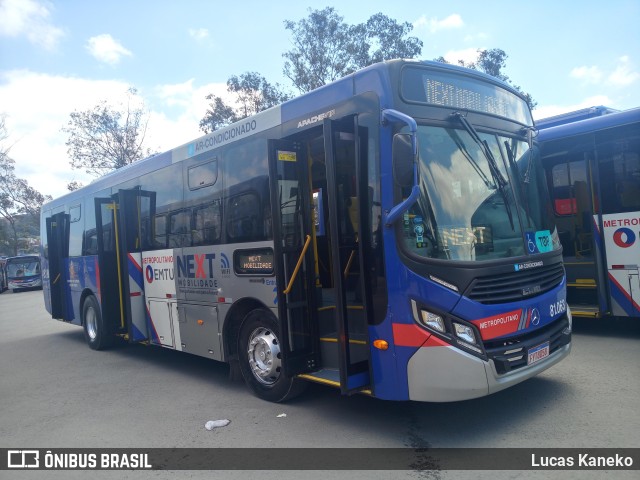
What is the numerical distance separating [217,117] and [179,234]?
21107 millimetres

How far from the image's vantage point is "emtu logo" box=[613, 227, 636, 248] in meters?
7.11

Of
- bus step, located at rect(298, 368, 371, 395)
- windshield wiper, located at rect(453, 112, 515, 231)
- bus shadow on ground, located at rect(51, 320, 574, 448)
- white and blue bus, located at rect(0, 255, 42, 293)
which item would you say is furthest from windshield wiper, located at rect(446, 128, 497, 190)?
white and blue bus, located at rect(0, 255, 42, 293)

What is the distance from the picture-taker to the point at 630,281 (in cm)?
710

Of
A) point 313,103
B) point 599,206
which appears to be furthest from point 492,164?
point 599,206

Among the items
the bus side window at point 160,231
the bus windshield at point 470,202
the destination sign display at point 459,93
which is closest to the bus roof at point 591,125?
the destination sign display at point 459,93

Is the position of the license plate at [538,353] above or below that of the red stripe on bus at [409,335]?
below

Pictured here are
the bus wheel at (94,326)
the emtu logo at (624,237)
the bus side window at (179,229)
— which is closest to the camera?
the bus side window at (179,229)

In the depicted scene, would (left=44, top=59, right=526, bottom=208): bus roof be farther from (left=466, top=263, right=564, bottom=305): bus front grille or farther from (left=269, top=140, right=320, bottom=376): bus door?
(left=466, top=263, right=564, bottom=305): bus front grille

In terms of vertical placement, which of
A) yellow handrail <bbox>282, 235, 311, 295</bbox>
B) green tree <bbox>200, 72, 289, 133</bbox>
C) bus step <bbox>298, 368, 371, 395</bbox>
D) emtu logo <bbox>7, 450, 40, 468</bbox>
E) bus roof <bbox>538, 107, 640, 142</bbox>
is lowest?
emtu logo <bbox>7, 450, 40, 468</bbox>

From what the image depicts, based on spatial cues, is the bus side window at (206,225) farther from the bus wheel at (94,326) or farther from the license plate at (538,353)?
the license plate at (538,353)

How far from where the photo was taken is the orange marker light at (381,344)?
4235 millimetres

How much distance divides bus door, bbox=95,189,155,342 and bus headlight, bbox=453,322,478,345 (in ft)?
18.3

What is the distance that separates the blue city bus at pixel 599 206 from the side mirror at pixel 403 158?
4959mm

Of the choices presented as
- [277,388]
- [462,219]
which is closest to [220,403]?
[277,388]
